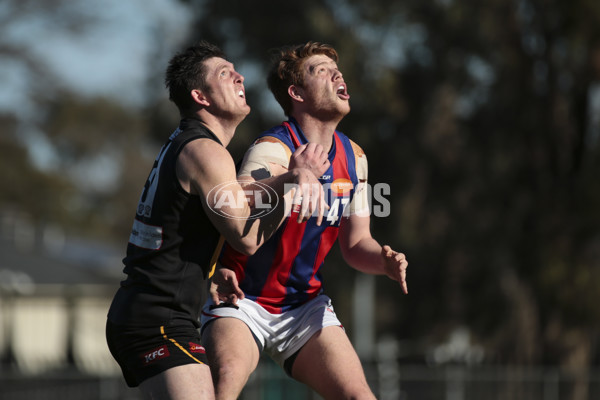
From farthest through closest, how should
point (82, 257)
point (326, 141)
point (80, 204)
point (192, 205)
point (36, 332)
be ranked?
point (80, 204)
point (82, 257)
point (36, 332)
point (326, 141)
point (192, 205)

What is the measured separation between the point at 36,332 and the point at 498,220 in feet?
68.3

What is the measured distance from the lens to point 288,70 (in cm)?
570

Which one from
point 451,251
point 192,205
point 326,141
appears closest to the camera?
point 192,205

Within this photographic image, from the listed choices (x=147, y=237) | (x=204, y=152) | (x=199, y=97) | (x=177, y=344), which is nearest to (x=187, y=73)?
(x=199, y=97)

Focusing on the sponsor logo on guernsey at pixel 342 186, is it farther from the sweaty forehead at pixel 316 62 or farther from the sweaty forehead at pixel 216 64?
the sweaty forehead at pixel 216 64

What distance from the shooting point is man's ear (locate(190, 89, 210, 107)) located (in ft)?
16.3

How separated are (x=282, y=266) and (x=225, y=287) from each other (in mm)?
383

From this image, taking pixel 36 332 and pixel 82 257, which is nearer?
pixel 36 332

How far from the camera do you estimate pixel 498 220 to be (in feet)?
76.6

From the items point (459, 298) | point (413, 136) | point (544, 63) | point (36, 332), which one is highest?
point (544, 63)

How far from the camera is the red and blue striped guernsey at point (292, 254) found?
17.7 feet

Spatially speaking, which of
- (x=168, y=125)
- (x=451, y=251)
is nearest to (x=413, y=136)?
(x=451, y=251)

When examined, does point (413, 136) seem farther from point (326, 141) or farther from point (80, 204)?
point (80, 204)

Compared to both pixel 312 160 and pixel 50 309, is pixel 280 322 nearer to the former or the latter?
pixel 312 160
